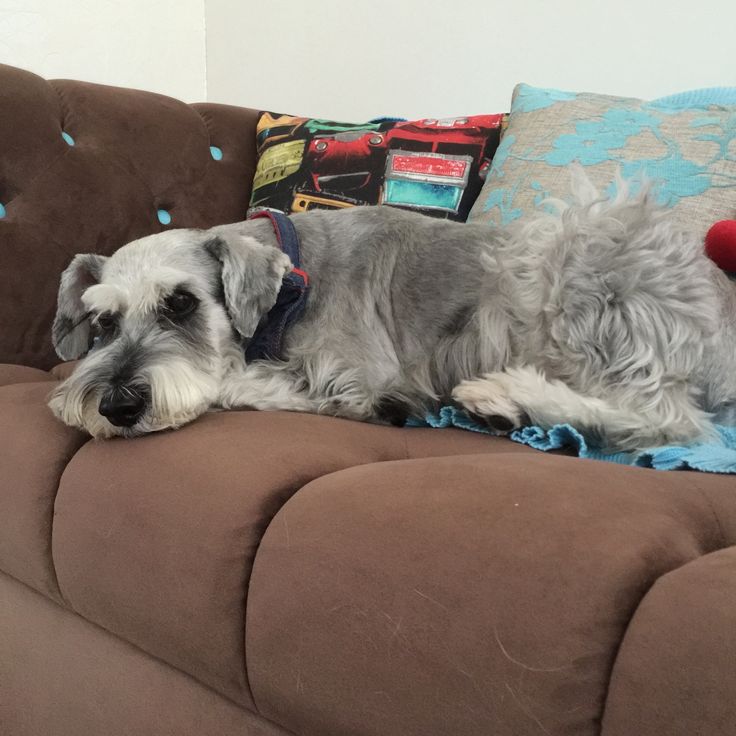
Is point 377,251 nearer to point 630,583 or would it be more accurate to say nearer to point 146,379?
point 146,379

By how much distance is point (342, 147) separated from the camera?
2588mm

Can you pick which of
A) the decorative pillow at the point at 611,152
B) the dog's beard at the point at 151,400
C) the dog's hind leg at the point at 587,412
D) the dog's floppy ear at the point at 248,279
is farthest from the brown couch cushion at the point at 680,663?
the decorative pillow at the point at 611,152

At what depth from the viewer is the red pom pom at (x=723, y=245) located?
160cm

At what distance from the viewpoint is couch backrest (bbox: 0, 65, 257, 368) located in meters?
2.30

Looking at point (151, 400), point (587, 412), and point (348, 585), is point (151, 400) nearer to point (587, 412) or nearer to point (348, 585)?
point (348, 585)

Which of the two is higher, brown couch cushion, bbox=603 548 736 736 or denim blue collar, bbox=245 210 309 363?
brown couch cushion, bbox=603 548 736 736

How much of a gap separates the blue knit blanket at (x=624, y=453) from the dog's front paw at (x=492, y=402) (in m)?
0.02

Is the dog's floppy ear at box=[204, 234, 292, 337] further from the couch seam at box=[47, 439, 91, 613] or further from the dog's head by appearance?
the couch seam at box=[47, 439, 91, 613]

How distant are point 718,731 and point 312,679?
467 mm

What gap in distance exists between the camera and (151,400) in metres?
1.45

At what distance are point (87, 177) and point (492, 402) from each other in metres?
1.57

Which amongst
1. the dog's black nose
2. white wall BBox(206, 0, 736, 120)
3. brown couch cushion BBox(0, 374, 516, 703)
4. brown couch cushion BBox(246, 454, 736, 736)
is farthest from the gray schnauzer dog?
white wall BBox(206, 0, 736, 120)

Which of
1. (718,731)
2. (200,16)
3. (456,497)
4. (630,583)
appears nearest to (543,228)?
(456,497)

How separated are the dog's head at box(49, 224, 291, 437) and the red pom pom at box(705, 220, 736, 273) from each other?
936 millimetres
